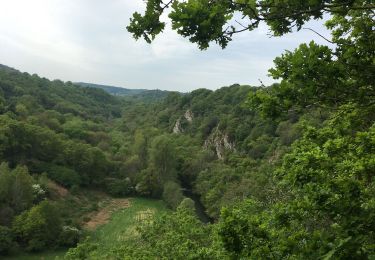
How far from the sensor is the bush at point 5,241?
3747 cm

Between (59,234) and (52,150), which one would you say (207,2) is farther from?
(52,150)

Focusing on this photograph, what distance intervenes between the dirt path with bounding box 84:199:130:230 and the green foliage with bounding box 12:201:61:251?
6903 millimetres

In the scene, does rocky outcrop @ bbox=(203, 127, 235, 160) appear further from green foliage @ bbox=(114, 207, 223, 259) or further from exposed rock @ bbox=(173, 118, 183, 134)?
green foliage @ bbox=(114, 207, 223, 259)

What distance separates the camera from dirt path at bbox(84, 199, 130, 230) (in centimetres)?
5064

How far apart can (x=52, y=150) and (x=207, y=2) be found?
6364cm

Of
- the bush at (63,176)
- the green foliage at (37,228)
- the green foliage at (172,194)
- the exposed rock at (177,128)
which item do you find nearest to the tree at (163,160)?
the green foliage at (172,194)

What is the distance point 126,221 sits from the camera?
5116cm

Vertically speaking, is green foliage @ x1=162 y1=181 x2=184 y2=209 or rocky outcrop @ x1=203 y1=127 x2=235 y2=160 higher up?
rocky outcrop @ x1=203 y1=127 x2=235 y2=160

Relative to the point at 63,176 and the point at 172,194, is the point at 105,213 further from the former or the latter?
the point at 172,194

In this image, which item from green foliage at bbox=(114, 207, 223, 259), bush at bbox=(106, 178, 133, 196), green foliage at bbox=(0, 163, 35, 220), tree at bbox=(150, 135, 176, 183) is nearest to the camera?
green foliage at bbox=(114, 207, 223, 259)

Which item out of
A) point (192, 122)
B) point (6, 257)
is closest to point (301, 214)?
point (6, 257)

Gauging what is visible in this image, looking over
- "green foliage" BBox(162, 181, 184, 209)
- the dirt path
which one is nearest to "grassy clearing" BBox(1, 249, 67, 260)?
the dirt path

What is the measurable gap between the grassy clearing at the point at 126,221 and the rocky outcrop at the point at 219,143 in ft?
81.3

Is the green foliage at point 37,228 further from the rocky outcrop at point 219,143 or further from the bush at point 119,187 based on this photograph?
the rocky outcrop at point 219,143
